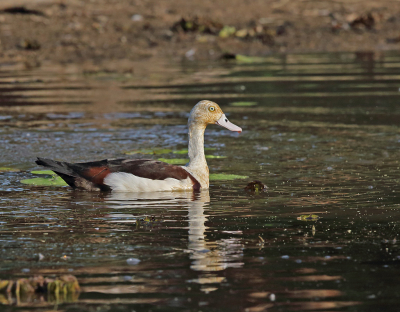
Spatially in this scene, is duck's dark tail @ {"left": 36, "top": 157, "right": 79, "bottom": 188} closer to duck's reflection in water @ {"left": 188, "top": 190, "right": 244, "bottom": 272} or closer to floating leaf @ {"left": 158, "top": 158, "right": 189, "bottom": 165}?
floating leaf @ {"left": 158, "top": 158, "right": 189, "bottom": 165}

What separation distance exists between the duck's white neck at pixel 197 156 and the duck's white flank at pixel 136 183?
0.18 m

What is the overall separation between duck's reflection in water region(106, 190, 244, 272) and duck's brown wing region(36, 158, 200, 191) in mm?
232

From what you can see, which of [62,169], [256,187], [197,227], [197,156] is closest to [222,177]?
[197,156]

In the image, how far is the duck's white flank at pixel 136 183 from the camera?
32.2ft

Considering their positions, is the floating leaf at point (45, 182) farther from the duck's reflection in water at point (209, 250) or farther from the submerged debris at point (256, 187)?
the duck's reflection in water at point (209, 250)

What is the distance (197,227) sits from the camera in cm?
784

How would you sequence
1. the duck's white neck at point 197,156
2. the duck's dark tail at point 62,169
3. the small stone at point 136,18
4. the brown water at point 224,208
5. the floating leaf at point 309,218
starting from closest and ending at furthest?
1. the brown water at point 224,208
2. the floating leaf at point 309,218
3. the duck's dark tail at point 62,169
4. the duck's white neck at point 197,156
5. the small stone at point 136,18

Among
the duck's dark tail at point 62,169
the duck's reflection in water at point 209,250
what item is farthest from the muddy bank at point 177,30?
the duck's reflection in water at point 209,250

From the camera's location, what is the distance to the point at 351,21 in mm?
27109

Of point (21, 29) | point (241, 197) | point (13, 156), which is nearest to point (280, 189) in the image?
point (241, 197)

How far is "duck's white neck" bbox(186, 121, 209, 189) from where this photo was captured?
10133 mm

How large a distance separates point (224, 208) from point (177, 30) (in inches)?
701

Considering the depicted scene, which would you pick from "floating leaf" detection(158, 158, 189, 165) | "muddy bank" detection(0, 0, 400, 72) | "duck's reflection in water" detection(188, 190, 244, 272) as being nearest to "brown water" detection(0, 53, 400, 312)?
"duck's reflection in water" detection(188, 190, 244, 272)

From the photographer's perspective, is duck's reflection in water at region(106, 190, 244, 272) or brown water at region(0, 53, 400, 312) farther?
duck's reflection in water at region(106, 190, 244, 272)
